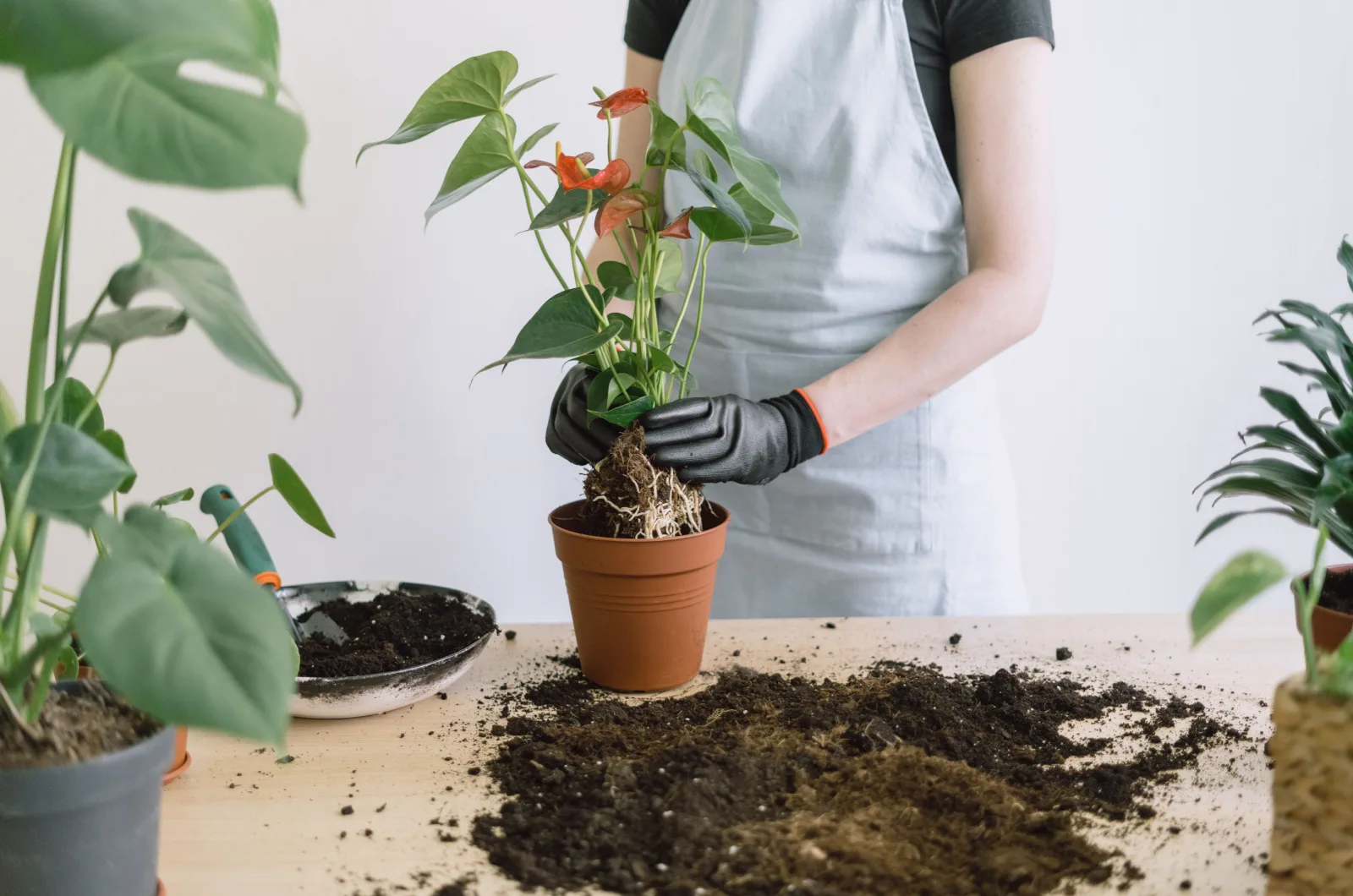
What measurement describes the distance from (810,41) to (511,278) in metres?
0.74

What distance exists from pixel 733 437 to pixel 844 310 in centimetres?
39

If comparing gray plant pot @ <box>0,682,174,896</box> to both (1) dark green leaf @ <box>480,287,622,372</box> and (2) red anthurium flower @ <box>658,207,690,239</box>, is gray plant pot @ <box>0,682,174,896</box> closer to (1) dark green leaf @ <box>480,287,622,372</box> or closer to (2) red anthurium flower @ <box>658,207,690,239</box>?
(1) dark green leaf @ <box>480,287,622,372</box>

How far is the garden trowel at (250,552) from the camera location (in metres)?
0.96

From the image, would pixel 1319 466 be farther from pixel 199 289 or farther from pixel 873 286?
pixel 199 289

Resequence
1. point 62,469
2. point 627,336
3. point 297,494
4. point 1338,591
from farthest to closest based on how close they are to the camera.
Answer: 1. point 627,336
2. point 1338,591
3. point 297,494
4. point 62,469

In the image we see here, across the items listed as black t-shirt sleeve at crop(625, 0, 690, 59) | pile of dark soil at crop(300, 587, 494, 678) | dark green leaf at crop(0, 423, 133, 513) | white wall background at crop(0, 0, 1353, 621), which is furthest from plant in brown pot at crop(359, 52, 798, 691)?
white wall background at crop(0, 0, 1353, 621)

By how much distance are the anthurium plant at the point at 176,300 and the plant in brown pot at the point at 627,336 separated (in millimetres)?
381

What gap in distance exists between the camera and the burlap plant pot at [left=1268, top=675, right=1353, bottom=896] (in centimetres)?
56

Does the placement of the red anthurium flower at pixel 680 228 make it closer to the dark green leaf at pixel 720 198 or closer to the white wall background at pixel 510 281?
the dark green leaf at pixel 720 198

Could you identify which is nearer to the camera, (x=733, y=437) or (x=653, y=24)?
(x=733, y=437)

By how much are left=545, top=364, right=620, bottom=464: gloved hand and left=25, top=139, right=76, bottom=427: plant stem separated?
540 millimetres

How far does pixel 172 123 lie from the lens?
1.38ft

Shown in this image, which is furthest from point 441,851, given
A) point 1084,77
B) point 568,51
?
point 1084,77

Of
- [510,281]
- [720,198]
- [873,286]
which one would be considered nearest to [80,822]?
[720,198]
